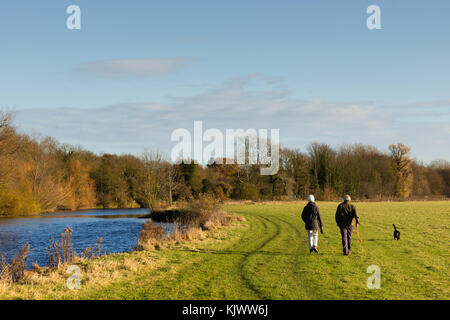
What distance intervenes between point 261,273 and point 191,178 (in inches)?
2120

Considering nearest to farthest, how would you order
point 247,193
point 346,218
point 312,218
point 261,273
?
point 261,273 < point 346,218 < point 312,218 < point 247,193

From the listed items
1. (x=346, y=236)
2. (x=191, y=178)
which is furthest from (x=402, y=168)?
(x=346, y=236)

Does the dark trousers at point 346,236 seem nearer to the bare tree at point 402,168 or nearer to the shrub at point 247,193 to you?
the shrub at point 247,193

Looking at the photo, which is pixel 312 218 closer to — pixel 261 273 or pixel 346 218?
pixel 346 218

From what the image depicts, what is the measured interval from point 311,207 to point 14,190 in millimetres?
46193

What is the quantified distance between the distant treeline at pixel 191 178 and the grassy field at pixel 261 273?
37.9 meters

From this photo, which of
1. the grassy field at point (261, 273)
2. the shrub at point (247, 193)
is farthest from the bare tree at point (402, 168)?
the grassy field at point (261, 273)

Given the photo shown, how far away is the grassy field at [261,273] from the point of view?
9000mm

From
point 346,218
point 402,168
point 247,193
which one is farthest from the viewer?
point 402,168

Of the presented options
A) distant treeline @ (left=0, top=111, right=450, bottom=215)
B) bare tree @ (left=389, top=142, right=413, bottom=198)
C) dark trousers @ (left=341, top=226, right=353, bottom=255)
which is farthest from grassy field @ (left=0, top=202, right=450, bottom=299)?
bare tree @ (left=389, top=142, right=413, bottom=198)

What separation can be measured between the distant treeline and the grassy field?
1493 inches

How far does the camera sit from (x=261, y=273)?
11133 millimetres

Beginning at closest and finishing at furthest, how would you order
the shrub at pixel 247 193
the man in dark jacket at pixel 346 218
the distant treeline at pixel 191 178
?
1. the man in dark jacket at pixel 346 218
2. the distant treeline at pixel 191 178
3. the shrub at pixel 247 193

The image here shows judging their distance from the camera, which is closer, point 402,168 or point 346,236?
point 346,236
